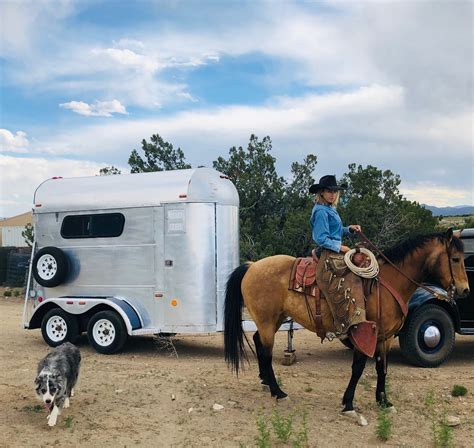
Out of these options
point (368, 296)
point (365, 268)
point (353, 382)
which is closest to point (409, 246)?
point (365, 268)

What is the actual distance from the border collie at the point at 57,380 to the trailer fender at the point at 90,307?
2448 millimetres

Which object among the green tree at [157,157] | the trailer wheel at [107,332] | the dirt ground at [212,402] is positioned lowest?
the dirt ground at [212,402]

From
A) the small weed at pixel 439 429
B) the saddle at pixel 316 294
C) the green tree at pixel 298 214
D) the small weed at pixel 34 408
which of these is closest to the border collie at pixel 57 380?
the small weed at pixel 34 408

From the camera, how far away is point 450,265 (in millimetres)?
5789

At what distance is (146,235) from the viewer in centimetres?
874

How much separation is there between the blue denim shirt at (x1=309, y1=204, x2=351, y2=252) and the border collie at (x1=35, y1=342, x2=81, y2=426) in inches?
122

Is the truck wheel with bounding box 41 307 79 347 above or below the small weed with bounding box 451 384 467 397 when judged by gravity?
above

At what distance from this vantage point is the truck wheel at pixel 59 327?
912cm

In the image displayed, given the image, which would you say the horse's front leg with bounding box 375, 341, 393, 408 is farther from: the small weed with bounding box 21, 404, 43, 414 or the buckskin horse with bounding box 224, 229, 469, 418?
the small weed with bounding box 21, 404, 43, 414

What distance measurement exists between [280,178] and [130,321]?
881cm

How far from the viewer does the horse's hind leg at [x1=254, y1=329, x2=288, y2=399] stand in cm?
622

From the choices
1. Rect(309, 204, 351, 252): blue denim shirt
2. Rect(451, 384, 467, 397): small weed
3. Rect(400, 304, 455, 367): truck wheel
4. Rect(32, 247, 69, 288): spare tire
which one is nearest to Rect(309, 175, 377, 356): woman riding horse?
Rect(309, 204, 351, 252): blue denim shirt

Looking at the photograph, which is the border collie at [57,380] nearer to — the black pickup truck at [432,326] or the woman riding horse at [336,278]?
the woman riding horse at [336,278]

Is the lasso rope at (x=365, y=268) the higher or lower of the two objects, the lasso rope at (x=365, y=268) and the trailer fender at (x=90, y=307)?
the higher
